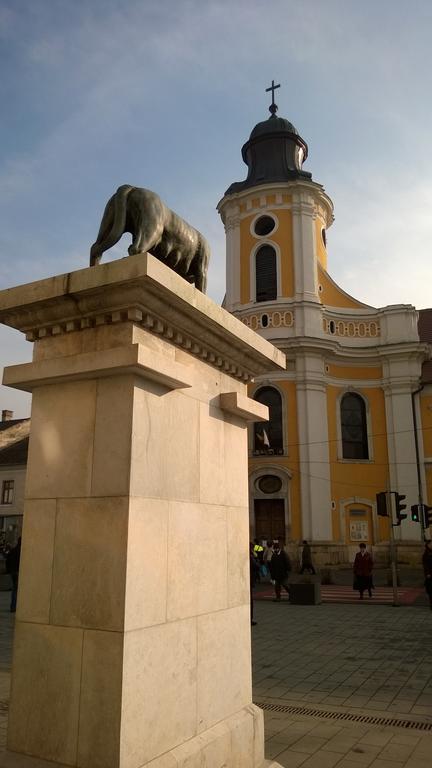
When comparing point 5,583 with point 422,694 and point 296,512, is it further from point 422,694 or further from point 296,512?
point 422,694

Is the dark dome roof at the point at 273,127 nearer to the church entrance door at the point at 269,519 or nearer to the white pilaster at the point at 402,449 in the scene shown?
the white pilaster at the point at 402,449

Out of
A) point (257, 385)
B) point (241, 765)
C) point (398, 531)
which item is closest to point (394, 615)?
point (241, 765)

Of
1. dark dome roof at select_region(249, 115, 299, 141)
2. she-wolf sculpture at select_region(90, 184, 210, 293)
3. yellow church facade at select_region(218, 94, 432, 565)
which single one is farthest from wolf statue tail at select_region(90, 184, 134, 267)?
dark dome roof at select_region(249, 115, 299, 141)

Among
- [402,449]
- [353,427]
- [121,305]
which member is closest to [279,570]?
[402,449]

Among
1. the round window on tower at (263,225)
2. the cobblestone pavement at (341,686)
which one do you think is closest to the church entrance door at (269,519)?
the round window on tower at (263,225)

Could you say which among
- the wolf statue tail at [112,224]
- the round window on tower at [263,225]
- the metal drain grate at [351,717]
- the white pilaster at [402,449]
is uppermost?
the round window on tower at [263,225]

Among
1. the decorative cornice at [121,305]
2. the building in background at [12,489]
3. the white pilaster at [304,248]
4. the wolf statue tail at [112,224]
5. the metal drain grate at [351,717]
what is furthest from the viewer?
the building in background at [12,489]

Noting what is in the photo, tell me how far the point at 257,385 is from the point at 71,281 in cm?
2687

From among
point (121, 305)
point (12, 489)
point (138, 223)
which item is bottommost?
point (121, 305)

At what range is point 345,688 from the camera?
7395mm

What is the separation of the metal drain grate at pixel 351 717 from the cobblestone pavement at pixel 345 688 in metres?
0.01

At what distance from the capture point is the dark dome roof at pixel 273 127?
34.2 metres

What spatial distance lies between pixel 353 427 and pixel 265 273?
917 centimetres

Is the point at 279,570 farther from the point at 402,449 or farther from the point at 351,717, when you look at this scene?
the point at 402,449
